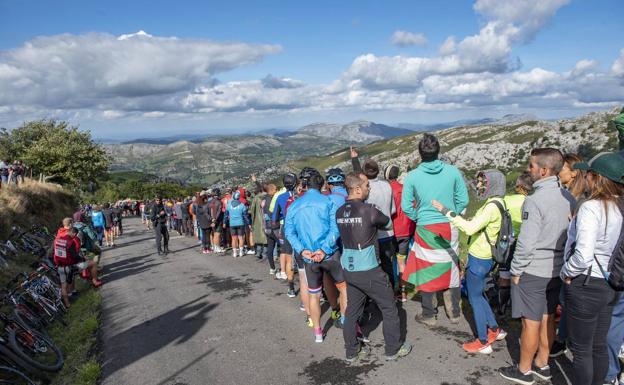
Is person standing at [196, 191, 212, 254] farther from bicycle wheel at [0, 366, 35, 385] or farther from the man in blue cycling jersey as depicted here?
the man in blue cycling jersey

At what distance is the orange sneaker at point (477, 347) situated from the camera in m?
5.06

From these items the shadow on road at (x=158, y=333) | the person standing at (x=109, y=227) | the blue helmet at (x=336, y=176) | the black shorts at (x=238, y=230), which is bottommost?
the person standing at (x=109, y=227)

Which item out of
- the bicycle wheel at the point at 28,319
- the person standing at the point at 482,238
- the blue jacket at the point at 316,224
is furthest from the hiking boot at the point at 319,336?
the bicycle wheel at the point at 28,319

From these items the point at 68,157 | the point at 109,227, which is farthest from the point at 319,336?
the point at 68,157

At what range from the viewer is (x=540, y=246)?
4.07m

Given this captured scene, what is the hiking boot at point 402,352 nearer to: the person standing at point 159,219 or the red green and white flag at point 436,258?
the red green and white flag at point 436,258

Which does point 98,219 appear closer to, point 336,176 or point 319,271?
point 336,176

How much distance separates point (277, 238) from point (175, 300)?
8.61 feet

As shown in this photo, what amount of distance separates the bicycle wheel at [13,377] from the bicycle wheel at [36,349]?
1.14ft

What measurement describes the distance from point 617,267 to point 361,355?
3.11 meters

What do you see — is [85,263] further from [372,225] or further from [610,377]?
[610,377]

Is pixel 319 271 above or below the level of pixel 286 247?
above

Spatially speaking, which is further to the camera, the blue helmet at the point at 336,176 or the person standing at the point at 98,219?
the person standing at the point at 98,219

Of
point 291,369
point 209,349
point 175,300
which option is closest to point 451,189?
point 291,369
